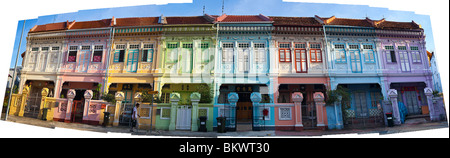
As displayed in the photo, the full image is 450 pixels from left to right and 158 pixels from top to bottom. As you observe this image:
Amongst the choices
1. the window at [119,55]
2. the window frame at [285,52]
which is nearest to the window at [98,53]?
the window at [119,55]

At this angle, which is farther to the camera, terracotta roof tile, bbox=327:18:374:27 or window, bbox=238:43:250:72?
terracotta roof tile, bbox=327:18:374:27

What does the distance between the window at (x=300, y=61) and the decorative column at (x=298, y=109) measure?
0.54 metres

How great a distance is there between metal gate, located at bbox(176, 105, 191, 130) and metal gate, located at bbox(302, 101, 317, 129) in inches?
97.9

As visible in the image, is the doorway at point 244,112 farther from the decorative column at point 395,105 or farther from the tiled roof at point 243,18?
the decorative column at point 395,105

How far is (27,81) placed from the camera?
5.07 meters

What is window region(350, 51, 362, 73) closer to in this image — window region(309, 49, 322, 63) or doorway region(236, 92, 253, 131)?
window region(309, 49, 322, 63)

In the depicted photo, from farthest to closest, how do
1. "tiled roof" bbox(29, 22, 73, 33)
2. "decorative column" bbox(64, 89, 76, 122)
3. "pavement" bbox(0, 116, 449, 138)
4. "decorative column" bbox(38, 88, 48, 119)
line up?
1. "tiled roof" bbox(29, 22, 73, 33)
2. "decorative column" bbox(38, 88, 48, 119)
3. "decorative column" bbox(64, 89, 76, 122)
4. "pavement" bbox(0, 116, 449, 138)

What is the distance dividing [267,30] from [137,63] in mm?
3098

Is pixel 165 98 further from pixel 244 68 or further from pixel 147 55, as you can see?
pixel 244 68

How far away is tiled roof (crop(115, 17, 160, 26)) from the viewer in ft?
15.3

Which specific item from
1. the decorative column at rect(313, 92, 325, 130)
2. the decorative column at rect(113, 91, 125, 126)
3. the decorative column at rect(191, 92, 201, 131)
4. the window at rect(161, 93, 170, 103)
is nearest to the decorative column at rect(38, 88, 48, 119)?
the decorative column at rect(113, 91, 125, 126)

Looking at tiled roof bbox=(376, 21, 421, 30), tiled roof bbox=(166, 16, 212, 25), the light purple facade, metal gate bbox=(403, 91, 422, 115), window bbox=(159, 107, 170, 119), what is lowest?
window bbox=(159, 107, 170, 119)
